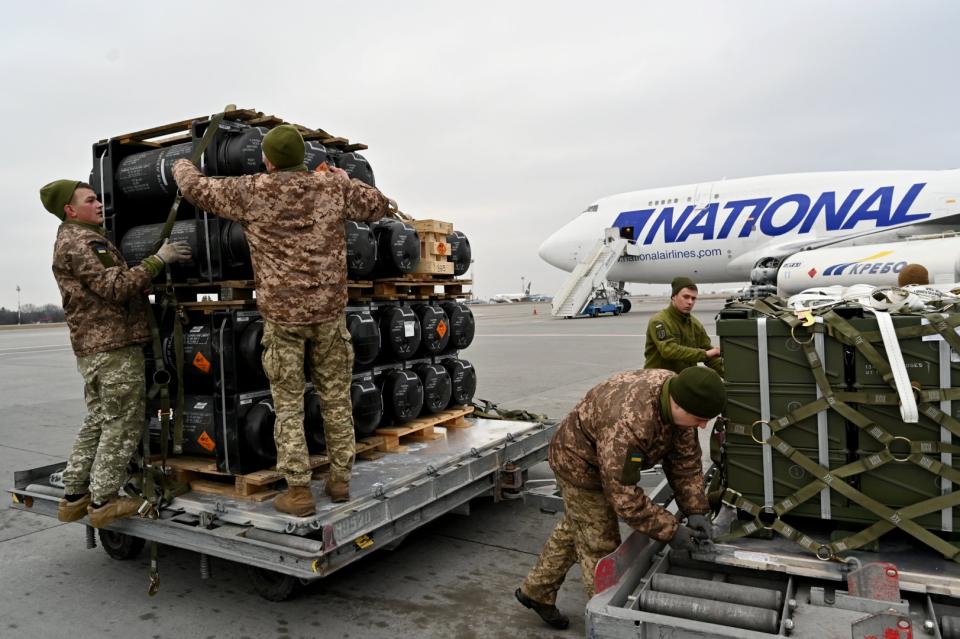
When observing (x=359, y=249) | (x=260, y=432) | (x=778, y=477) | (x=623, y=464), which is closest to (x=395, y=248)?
(x=359, y=249)

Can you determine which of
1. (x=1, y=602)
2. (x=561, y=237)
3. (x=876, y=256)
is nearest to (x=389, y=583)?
(x=1, y=602)

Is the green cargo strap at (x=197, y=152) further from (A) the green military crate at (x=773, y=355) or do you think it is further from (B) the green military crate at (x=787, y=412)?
(B) the green military crate at (x=787, y=412)

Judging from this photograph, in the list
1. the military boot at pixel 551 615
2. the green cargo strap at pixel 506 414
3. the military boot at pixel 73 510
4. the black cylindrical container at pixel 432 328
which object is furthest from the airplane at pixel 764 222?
the military boot at pixel 73 510

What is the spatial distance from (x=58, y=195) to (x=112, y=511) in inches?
74.7

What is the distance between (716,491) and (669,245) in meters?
21.8

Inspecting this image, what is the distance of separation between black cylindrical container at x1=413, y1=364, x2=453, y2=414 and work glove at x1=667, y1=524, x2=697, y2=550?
2631mm

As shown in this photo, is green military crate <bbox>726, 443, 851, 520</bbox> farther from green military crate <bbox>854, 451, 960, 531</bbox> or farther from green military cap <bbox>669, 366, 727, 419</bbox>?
green military cap <bbox>669, 366, 727, 419</bbox>

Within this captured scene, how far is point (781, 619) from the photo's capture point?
2588 millimetres

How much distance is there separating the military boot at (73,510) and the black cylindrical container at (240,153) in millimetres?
2146

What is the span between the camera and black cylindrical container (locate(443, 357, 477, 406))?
18.7 feet

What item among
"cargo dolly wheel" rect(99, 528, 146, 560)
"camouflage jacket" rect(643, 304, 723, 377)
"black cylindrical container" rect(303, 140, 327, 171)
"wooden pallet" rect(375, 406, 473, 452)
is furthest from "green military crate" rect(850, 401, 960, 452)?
"cargo dolly wheel" rect(99, 528, 146, 560)

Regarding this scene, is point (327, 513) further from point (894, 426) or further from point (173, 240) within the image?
point (894, 426)

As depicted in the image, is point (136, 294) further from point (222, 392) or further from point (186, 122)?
point (186, 122)

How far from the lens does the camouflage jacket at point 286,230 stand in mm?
3613
